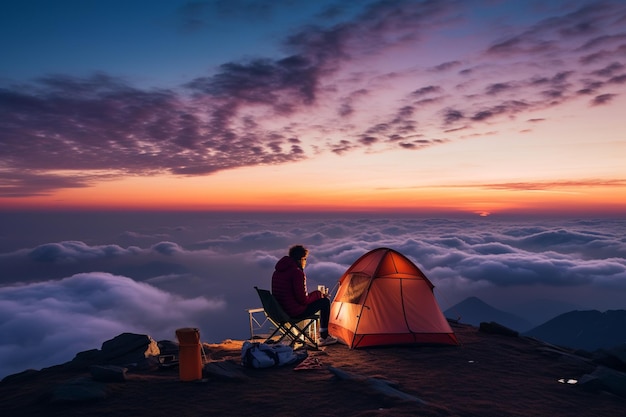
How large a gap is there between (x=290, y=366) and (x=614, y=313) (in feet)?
684

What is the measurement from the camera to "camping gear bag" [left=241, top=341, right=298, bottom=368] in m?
8.19

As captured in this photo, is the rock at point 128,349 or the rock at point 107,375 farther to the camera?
the rock at point 128,349

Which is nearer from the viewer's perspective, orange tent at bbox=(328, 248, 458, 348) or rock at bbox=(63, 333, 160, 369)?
rock at bbox=(63, 333, 160, 369)

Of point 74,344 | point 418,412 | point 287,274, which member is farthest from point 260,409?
point 74,344

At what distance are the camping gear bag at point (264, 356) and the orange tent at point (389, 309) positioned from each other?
223 cm

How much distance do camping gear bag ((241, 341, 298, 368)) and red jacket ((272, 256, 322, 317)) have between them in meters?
0.98

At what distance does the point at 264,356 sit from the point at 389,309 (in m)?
3.66

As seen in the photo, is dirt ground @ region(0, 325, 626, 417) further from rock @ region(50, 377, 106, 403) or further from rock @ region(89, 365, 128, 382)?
rock @ region(89, 365, 128, 382)

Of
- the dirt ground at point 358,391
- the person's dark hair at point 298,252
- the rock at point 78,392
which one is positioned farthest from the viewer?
the person's dark hair at point 298,252

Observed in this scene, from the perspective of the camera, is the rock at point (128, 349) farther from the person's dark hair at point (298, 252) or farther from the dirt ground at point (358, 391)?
the person's dark hair at point (298, 252)

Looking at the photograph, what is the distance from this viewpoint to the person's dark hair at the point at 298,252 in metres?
9.75

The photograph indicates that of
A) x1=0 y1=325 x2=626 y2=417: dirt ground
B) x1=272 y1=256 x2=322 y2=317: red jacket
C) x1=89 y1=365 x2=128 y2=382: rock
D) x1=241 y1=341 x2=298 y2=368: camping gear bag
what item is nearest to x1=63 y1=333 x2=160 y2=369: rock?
x1=0 y1=325 x2=626 y2=417: dirt ground

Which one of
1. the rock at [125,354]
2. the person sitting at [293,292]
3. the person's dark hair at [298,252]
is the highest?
the person's dark hair at [298,252]

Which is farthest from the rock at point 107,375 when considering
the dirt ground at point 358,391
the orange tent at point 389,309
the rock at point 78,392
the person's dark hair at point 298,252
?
the orange tent at point 389,309
